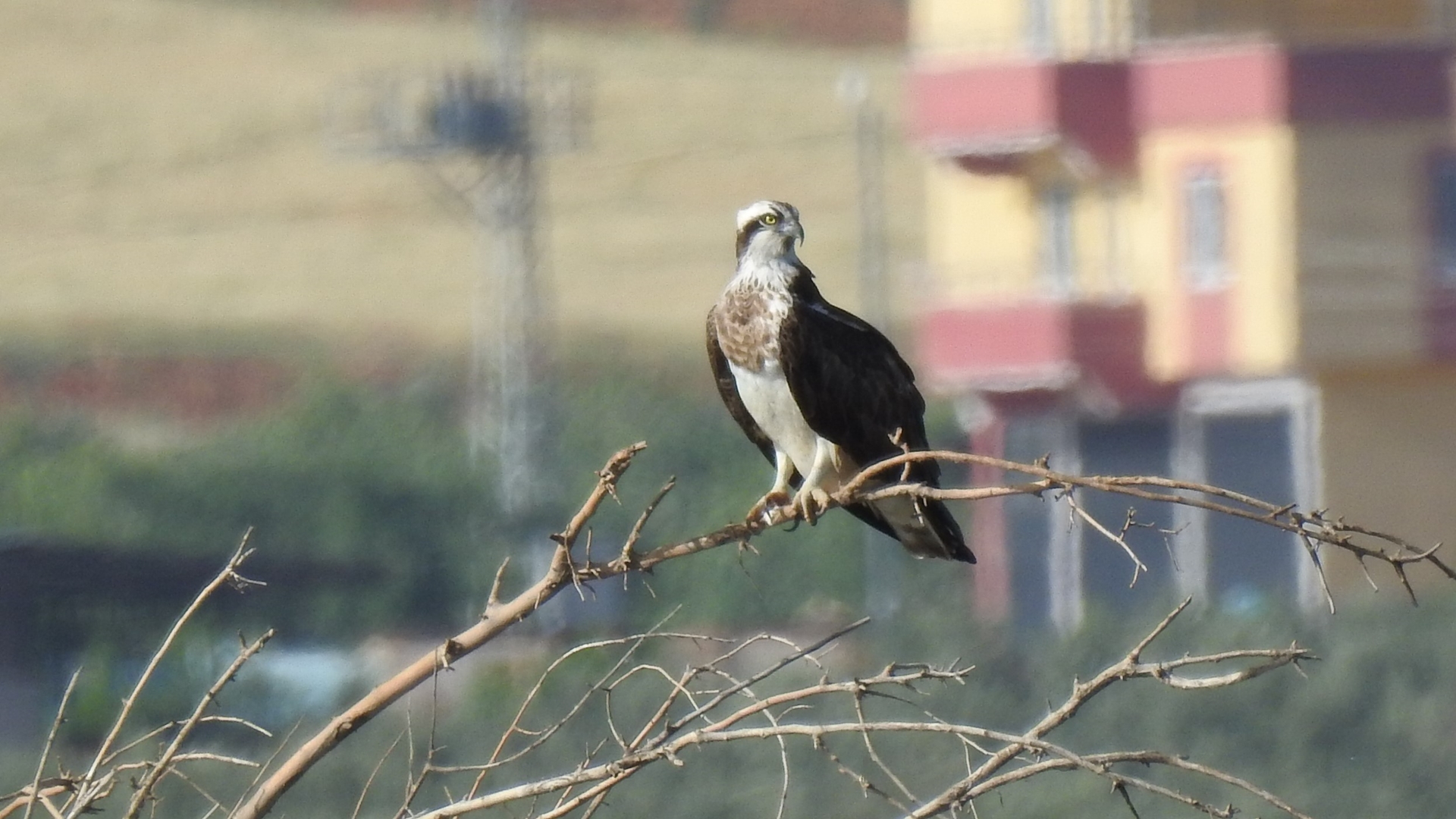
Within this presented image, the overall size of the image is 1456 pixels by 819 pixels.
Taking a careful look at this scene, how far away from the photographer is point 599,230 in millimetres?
44812

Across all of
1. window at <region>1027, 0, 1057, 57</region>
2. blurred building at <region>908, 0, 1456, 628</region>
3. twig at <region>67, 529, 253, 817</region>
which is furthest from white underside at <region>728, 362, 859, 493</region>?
window at <region>1027, 0, 1057, 57</region>

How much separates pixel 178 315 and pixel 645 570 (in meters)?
37.8

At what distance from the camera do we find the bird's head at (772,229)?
6227 mm

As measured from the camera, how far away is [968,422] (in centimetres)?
2645

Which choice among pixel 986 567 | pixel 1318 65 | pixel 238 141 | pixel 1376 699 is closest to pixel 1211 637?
pixel 1376 699

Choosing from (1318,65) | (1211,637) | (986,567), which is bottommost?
(986,567)

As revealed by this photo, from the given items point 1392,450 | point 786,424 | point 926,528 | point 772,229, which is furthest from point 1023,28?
point 926,528

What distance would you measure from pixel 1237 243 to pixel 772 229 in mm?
18754

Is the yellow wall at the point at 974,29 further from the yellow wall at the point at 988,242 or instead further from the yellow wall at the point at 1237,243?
the yellow wall at the point at 1237,243

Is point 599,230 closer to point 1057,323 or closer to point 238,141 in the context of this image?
point 238,141

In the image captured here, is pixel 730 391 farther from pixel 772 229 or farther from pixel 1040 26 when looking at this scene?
pixel 1040 26

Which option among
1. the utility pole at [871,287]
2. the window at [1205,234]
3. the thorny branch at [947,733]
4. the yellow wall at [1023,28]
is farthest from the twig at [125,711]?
the window at [1205,234]

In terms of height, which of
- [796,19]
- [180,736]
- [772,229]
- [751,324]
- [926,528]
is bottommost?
[796,19]

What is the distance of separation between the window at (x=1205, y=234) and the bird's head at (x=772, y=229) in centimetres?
1888
